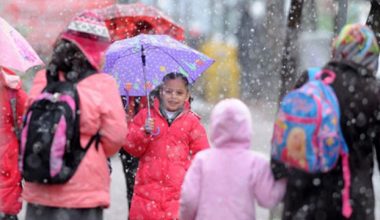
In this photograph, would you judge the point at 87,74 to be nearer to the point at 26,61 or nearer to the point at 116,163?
the point at 26,61

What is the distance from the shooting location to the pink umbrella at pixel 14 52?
281 inches

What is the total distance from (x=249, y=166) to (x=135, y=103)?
2.76 metres

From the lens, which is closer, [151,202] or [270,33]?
[151,202]

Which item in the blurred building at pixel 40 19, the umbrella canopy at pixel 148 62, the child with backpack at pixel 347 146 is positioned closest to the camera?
the child with backpack at pixel 347 146

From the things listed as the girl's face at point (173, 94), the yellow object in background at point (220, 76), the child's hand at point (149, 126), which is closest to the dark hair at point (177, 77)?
the girl's face at point (173, 94)

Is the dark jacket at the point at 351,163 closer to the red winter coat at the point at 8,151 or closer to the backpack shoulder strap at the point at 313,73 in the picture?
the backpack shoulder strap at the point at 313,73

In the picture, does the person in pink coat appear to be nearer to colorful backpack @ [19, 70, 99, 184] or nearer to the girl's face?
colorful backpack @ [19, 70, 99, 184]

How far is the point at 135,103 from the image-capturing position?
26.5ft

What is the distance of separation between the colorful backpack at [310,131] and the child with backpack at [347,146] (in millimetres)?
11

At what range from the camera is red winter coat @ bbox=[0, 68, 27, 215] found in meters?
7.26

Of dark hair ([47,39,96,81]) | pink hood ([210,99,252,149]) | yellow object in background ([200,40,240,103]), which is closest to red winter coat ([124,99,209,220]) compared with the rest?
dark hair ([47,39,96,81])

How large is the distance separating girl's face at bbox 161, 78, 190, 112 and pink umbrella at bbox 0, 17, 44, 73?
101 centimetres

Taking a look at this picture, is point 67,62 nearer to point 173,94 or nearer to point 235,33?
point 173,94

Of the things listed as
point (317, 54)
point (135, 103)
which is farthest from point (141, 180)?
point (317, 54)
